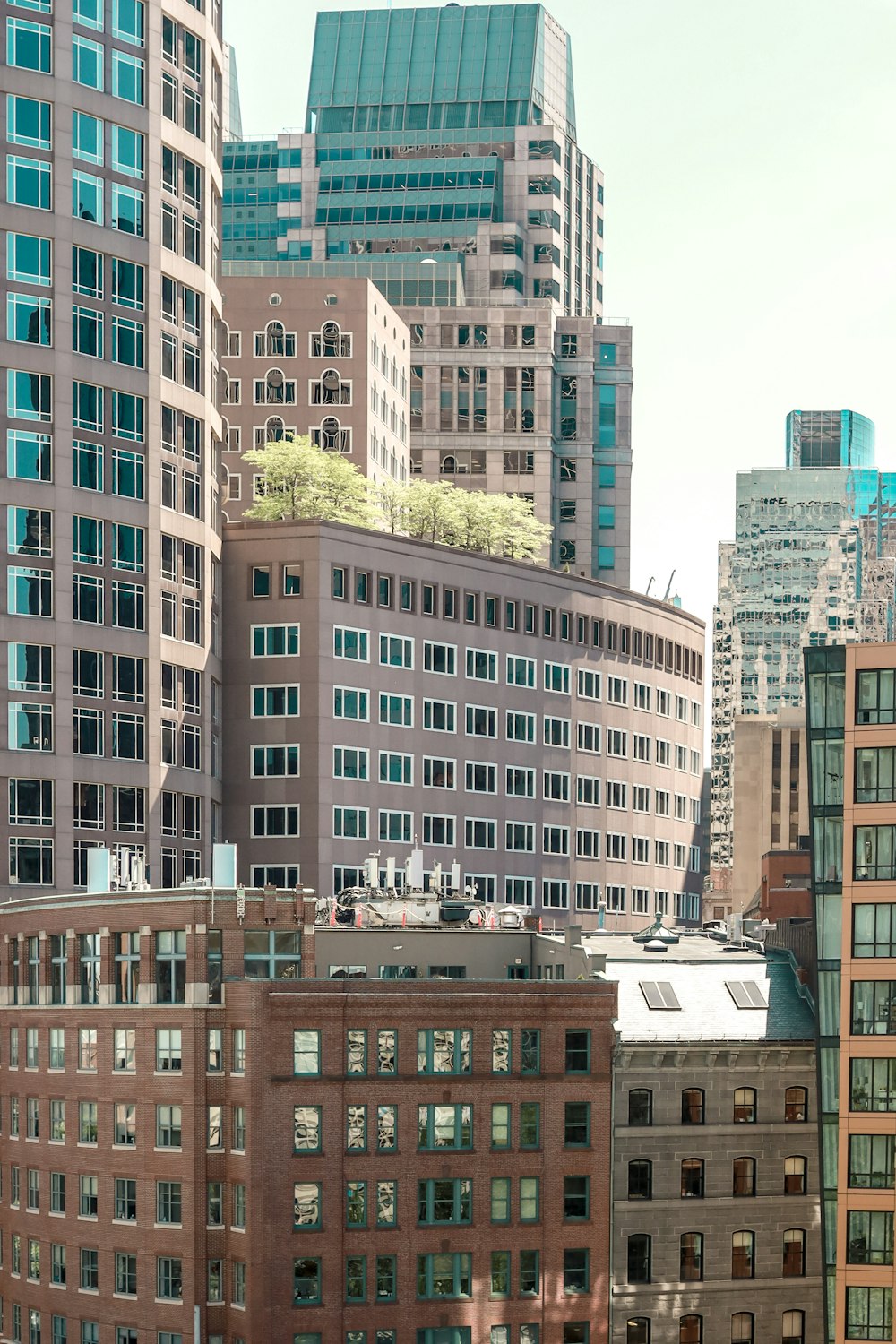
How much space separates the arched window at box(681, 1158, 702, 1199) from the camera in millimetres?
121250

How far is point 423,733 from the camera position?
17588 cm

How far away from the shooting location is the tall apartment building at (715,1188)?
120688mm

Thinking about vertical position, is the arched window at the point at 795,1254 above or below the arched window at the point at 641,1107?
below

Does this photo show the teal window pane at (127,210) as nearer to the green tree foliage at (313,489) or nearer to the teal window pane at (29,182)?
the teal window pane at (29,182)

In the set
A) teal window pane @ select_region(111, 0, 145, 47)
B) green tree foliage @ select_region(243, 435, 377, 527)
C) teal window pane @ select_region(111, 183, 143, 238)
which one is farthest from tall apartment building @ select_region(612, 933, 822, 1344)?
teal window pane @ select_region(111, 0, 145, 47)

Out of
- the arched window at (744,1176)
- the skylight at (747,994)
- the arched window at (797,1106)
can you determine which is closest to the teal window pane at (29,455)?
the skylight at (747,994)

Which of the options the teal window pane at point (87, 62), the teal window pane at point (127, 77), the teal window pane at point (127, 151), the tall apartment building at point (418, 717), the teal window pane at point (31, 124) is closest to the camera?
the teal window pane at point (31, 124)

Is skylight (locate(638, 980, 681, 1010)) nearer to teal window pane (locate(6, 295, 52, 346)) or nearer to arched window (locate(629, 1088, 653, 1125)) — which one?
arched window (locate(629, 1088, 653, 1125))

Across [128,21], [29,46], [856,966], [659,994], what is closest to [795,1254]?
[659,994]

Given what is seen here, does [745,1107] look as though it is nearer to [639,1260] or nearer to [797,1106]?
[797,1106]

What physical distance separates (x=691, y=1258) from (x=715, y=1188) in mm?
3817

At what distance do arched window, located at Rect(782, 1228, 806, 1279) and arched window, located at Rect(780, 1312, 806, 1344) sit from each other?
2.01 metres

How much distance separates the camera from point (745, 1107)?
122250 mm

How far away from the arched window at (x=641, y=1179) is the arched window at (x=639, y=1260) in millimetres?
2048
